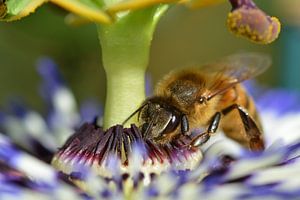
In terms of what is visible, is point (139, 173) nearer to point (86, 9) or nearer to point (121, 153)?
point (121, 153)

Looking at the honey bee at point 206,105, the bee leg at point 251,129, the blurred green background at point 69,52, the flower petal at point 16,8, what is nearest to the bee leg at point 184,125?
the honey bee at point 206,105

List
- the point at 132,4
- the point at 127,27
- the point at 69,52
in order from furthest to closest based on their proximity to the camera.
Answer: the point at 69,52
the point at 127,27
the point at 132,4

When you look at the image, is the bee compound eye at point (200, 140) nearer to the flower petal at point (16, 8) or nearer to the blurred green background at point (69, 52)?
the flower petal at point (16, 8)

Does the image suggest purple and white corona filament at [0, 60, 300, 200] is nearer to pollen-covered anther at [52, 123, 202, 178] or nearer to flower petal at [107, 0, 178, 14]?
pollen-covered anther at [52, 123, 202, 178]

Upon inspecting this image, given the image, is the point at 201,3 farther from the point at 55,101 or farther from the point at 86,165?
the point at 55,101

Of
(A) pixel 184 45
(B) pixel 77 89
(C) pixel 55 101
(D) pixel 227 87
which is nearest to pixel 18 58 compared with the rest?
(B) pixel 77 89

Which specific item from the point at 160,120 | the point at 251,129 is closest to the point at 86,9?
the point at 160,120
